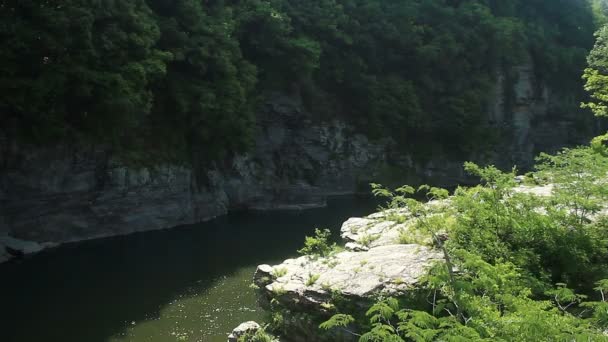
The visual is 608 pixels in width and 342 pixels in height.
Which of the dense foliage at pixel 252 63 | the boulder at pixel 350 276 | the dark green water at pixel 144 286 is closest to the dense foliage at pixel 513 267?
the boulder at pixel 350 276

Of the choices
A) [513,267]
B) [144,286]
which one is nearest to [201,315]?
[144,286]

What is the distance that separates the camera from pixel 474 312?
23.6ft

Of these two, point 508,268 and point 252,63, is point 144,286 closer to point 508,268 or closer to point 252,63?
point 508,268

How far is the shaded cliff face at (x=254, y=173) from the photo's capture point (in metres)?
23.0

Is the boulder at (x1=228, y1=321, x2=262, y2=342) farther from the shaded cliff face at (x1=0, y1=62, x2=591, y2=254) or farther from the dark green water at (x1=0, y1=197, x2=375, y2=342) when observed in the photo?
the shaded cliff face at (x1=0, y1=62, x2=591, y2=254)

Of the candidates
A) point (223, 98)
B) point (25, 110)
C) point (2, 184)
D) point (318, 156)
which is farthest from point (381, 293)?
point (318, 156)

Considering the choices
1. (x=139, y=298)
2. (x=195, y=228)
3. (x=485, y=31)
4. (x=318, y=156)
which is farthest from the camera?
(x=485, y=31)

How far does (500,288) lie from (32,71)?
64.8 feet

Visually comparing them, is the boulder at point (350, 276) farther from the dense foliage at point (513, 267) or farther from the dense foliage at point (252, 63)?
the dense foliage at point (252, 63)

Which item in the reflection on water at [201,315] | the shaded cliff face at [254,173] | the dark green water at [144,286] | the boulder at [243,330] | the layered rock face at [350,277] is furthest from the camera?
the shaded cliff face at [254,173]

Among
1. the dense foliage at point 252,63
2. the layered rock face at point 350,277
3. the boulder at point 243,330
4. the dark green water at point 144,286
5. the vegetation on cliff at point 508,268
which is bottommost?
the dark green water at point 144,286

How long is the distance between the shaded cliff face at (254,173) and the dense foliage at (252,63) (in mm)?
1321

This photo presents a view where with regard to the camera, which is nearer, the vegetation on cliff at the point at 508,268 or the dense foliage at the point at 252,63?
the vegetation on cliff at the point at 508,268

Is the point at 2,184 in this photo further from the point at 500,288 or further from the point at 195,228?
the point at 500,288
